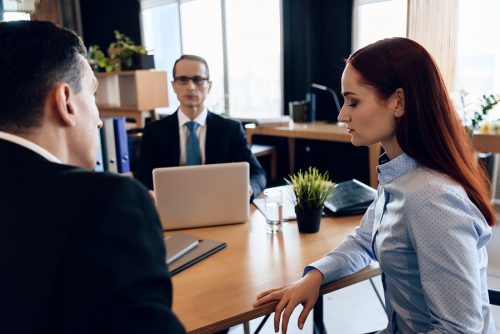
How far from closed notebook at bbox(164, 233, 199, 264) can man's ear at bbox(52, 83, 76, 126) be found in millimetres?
652

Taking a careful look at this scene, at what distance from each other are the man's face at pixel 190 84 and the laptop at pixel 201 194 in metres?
0.81

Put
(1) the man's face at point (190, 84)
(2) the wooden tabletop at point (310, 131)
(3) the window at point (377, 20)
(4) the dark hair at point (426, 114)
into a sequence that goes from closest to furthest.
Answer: (4) the dark hair at point (426, 114)
(1) the man's face at point (190, 84)
(2) the wooden tabletop at point (310, 131)
(3) the window at point (377, 20)

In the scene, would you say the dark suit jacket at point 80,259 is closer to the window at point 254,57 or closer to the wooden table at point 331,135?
the wooden table at point 331,135

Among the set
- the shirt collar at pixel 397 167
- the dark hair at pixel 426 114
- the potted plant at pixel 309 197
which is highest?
the dark hair at pixel 426 114

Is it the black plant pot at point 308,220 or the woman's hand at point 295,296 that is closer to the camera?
the woman's hand at point 295,296

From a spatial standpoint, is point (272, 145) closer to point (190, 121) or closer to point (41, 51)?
point (190, 121)

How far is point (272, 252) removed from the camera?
136 cm

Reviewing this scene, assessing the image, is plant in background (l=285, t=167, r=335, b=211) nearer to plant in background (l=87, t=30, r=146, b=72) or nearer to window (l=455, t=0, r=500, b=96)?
window (l=455, t=0, r=500, b=96)

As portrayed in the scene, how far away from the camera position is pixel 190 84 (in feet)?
7.42

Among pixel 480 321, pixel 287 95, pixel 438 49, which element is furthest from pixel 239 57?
pixel 480 321

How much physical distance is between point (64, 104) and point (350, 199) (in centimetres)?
125

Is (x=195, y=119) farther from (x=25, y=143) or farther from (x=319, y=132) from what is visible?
(x=319, y=132)

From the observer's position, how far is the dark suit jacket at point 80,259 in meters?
0.52

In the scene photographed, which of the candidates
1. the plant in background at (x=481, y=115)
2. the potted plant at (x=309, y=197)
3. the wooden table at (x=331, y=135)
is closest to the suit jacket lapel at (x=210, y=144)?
the potted plant at (x=309, y=197)
